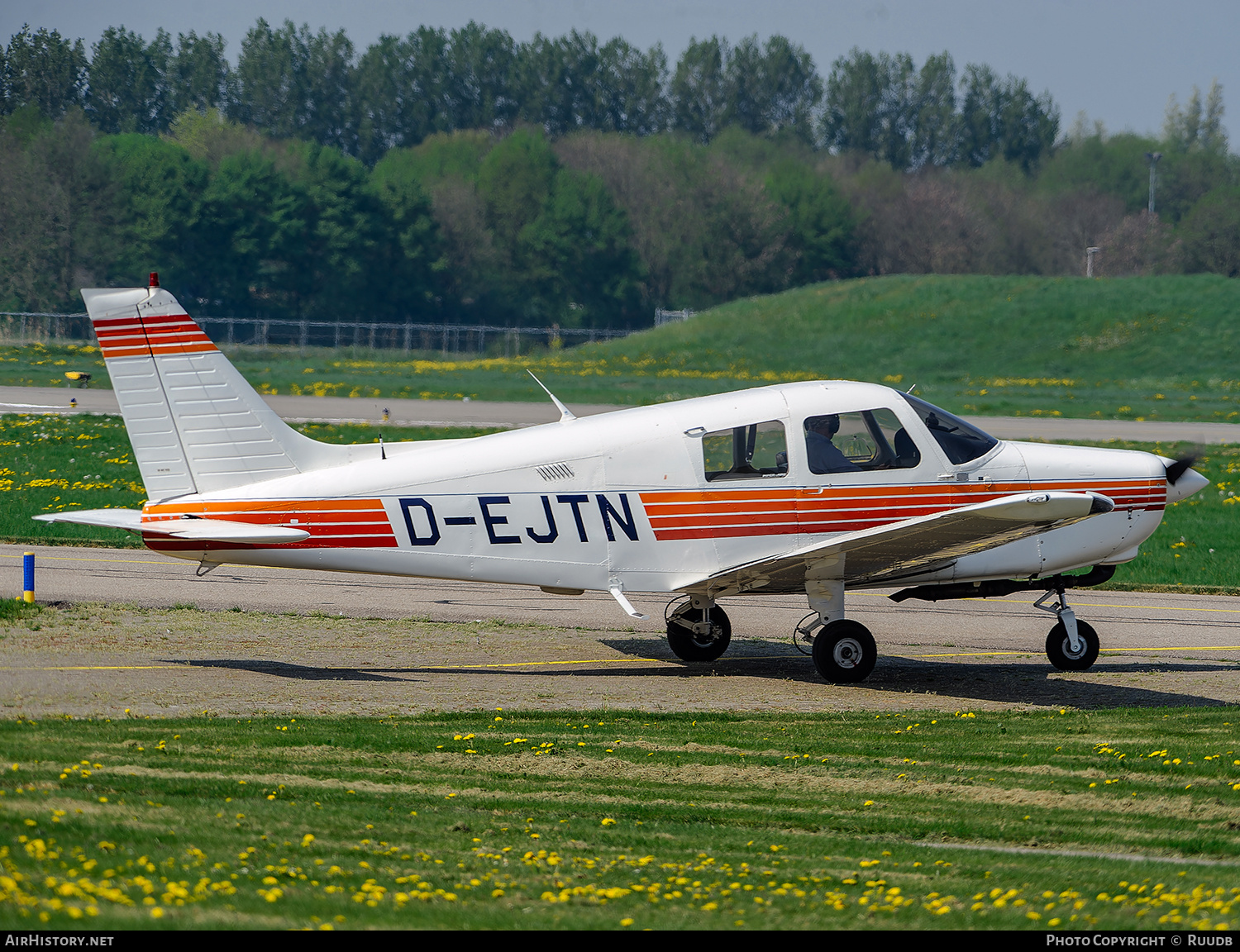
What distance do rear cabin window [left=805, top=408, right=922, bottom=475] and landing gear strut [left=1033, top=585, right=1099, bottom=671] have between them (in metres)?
2.33

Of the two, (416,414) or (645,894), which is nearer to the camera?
(645,894)

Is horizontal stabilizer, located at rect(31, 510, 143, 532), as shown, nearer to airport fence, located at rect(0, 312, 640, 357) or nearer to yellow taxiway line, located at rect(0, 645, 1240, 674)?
yellow taxiway line, located at rect(0, 645, 1240, 674)

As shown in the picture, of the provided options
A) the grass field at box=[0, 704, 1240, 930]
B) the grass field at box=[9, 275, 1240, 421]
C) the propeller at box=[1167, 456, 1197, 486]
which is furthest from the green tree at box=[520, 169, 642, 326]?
the grass field at box=[0, 704, 1240, 930]

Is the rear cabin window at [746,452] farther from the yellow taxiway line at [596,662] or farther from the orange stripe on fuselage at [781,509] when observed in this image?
the yellow taxiway line at [596,662]

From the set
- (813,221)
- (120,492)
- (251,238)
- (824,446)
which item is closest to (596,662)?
(824,446)

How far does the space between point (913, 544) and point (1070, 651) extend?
107 inches

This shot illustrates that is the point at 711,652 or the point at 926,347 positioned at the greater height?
the point at 926,347

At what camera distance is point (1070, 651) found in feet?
43.1

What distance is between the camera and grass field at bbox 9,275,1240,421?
52500mm

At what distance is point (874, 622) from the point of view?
51.4 feet

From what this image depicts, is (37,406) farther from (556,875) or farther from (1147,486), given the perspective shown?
(556,875)

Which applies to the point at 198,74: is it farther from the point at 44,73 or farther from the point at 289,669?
the point at 289,669

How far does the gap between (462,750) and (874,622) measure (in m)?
7.75

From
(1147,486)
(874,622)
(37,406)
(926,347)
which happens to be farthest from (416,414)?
(926,347)
